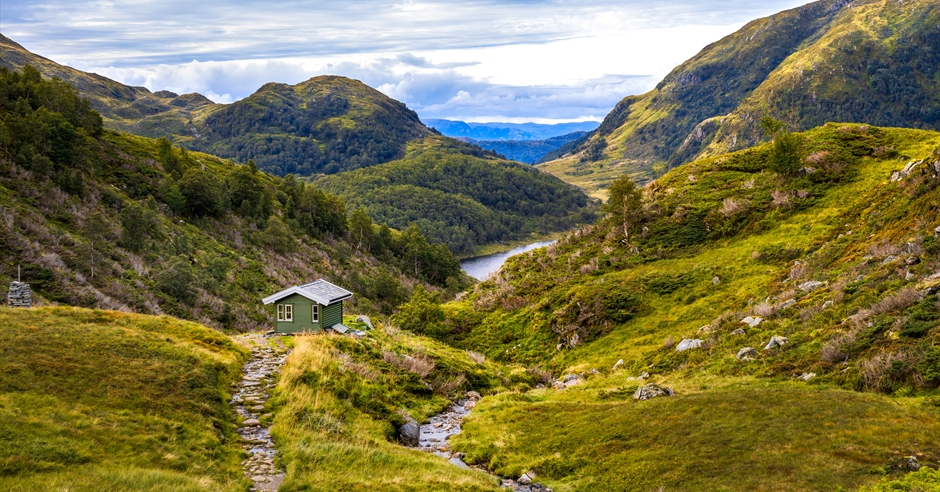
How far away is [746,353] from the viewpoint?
19.2 m

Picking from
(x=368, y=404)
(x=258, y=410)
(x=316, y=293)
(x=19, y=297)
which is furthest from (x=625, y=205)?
(x=19, y=297)

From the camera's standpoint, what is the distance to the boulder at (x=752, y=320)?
2126 cm

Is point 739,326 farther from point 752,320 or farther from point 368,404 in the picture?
point 368,404

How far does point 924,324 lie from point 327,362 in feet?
63.6

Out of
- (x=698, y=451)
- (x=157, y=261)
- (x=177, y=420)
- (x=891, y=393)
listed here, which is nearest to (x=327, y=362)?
(x=177, y=420)

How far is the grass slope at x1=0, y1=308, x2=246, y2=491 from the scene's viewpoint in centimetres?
1178

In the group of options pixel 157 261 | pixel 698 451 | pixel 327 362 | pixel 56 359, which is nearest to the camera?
pixel 698 451

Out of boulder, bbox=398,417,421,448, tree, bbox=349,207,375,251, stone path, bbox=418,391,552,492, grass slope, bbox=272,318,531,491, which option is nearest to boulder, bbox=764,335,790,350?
stone path, bbox=418,391,552,492

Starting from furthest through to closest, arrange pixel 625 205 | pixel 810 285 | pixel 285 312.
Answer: pixel 625 205, pixel 285 312, pixel 810 285

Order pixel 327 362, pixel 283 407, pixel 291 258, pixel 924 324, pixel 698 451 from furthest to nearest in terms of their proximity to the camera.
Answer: pixel 291 258, pixel 327 362, pixel 283 407, pixel 924 324, pixel 698 451

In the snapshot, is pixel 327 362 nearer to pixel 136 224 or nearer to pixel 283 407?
pixel 283 407

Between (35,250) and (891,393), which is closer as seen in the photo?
(891,393)

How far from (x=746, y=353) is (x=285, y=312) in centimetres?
2276

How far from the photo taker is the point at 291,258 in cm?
8619
